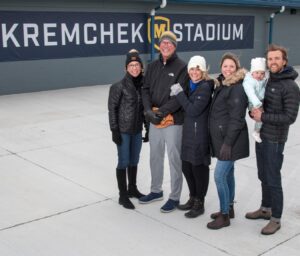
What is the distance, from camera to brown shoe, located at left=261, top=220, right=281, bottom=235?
3.93 meters

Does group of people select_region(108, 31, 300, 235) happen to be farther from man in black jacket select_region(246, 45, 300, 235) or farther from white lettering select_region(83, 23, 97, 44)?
white lettering select_region(83, 23, 97, 44)

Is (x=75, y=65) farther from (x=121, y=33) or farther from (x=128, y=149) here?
(x=128, y=149)

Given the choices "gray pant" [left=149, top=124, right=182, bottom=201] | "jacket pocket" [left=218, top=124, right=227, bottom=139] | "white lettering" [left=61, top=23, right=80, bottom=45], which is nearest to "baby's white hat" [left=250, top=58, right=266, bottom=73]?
"jacket pocket" [left=218, top=124, right=227, bottom=139]

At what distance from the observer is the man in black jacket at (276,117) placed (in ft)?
12.0

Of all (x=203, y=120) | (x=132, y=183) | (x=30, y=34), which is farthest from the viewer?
(x=30, y=34)

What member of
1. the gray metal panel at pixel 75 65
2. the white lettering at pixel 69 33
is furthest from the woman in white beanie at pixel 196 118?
the white lettering at pixel 69 33

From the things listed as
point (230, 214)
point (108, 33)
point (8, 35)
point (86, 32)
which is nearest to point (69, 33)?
point (86, 32)

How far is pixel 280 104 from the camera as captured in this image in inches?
146

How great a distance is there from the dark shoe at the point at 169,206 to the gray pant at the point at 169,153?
40mm

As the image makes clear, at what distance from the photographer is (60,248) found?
3.66m

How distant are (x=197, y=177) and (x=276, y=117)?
982mm

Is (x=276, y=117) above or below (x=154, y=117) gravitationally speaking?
above

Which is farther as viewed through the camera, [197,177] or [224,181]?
[197,177]

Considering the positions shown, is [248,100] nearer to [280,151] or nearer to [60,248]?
[280,151]
